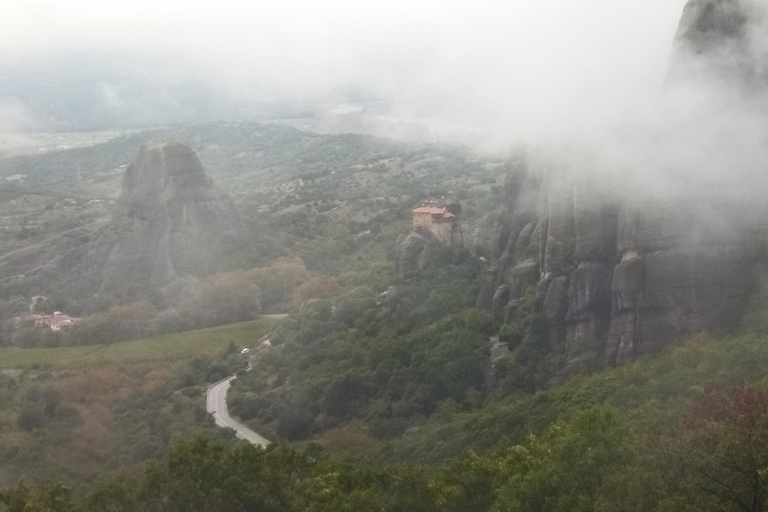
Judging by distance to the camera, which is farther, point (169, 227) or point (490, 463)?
point (169, 227)

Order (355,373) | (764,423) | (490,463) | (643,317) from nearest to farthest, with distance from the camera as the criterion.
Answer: (764,423) → (490,463) → (643,317) → (355,373)

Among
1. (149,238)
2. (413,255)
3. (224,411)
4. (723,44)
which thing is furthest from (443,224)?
(149,238)

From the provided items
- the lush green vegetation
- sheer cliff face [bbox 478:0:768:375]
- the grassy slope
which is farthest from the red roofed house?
the lush green vegetation

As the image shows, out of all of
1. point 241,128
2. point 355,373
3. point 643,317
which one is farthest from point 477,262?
point 241,128

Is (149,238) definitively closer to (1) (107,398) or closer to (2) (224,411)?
(1) (107,398)

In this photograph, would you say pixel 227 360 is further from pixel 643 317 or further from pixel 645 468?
pixel 645 468

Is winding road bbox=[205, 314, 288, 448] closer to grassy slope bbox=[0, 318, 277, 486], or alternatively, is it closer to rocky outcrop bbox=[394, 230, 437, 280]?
grassy slope bbox=[0, 318, 277, 486]

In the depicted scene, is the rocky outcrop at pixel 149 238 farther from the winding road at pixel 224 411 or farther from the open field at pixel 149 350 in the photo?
the winding road at pixel 224 411

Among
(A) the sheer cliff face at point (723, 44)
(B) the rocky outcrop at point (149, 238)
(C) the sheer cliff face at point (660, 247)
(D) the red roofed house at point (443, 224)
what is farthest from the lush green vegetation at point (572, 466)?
(B) the rocky outcrop at point (149, 238)
